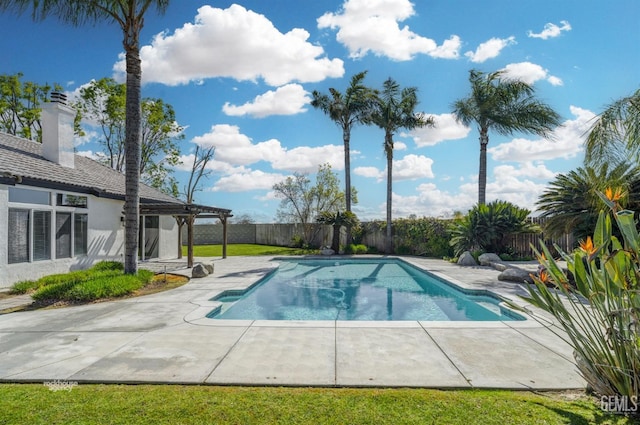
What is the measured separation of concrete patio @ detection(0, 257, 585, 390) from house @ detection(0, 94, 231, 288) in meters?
3.67

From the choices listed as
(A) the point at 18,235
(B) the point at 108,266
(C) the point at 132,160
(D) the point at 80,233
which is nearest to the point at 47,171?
(D) the point at 80,233

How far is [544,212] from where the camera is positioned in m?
11.9

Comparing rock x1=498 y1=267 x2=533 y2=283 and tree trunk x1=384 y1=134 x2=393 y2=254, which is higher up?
tree trunk x1=384 y1=134 x2=393 y2=254

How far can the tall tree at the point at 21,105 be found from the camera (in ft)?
82.6

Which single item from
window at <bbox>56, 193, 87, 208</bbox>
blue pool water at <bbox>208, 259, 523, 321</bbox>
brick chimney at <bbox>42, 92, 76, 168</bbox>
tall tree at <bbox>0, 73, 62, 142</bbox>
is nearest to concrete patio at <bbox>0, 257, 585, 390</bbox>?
blue pool water at <bbox>208, 259, 523, 321</bbox>

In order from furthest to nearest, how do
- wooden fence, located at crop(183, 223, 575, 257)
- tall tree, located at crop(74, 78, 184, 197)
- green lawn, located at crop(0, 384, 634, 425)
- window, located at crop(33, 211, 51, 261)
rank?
tall tree, located at crop(74, 78, 184, 197) → wooden fence, located at crop(183, 223, 575, 257) → window, located at crop(33, 211, 51, 261) → green lawn, located at crop(0, 384, 634, 425)

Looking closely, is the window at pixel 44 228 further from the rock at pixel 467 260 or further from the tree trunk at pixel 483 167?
the tree trunk at pixel 483 167

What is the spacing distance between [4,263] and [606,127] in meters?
14.0

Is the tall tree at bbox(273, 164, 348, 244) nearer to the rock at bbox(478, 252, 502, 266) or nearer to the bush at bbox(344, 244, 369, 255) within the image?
the bush at bbox(344, 244, 369, 255)

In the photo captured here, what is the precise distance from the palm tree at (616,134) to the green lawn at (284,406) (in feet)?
20.7

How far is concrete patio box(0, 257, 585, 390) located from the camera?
12.5 ft

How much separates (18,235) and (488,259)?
1528cm

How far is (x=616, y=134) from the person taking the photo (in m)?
7.61

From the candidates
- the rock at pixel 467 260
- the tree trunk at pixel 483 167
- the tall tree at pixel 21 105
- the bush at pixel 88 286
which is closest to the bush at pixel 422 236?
the tree trunk at pixel 483 167
